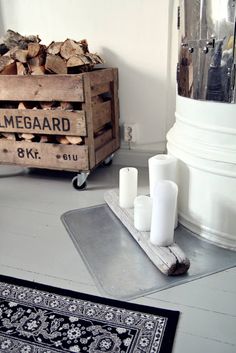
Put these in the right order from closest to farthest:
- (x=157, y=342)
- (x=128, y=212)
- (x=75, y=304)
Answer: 1. (x=157, y=342)
2. (x=75, y=304)
3. (x=128, y=212)

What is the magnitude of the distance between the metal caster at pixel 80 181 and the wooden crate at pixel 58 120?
0.15 feet

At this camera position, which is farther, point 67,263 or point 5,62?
point 5,62

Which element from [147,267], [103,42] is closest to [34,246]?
[147,267]

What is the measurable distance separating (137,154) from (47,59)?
779 mm

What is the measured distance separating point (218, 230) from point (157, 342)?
49 centimetres

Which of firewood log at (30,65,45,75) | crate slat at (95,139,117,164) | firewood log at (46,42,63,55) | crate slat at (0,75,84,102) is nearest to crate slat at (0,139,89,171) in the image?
crate slat at (95,139,117,164)

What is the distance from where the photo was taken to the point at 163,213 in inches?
42.1

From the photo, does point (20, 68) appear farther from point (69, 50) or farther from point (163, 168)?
point (163, 168)

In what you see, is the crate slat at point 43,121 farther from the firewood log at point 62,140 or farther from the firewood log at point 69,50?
the firewood log at point 69,50

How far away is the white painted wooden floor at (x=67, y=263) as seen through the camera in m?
0.82

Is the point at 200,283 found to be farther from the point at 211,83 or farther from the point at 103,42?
the point at 103,42

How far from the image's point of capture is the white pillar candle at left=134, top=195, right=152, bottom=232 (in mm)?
1170

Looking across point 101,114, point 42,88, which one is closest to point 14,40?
point 42,88

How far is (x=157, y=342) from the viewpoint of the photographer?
783mm
